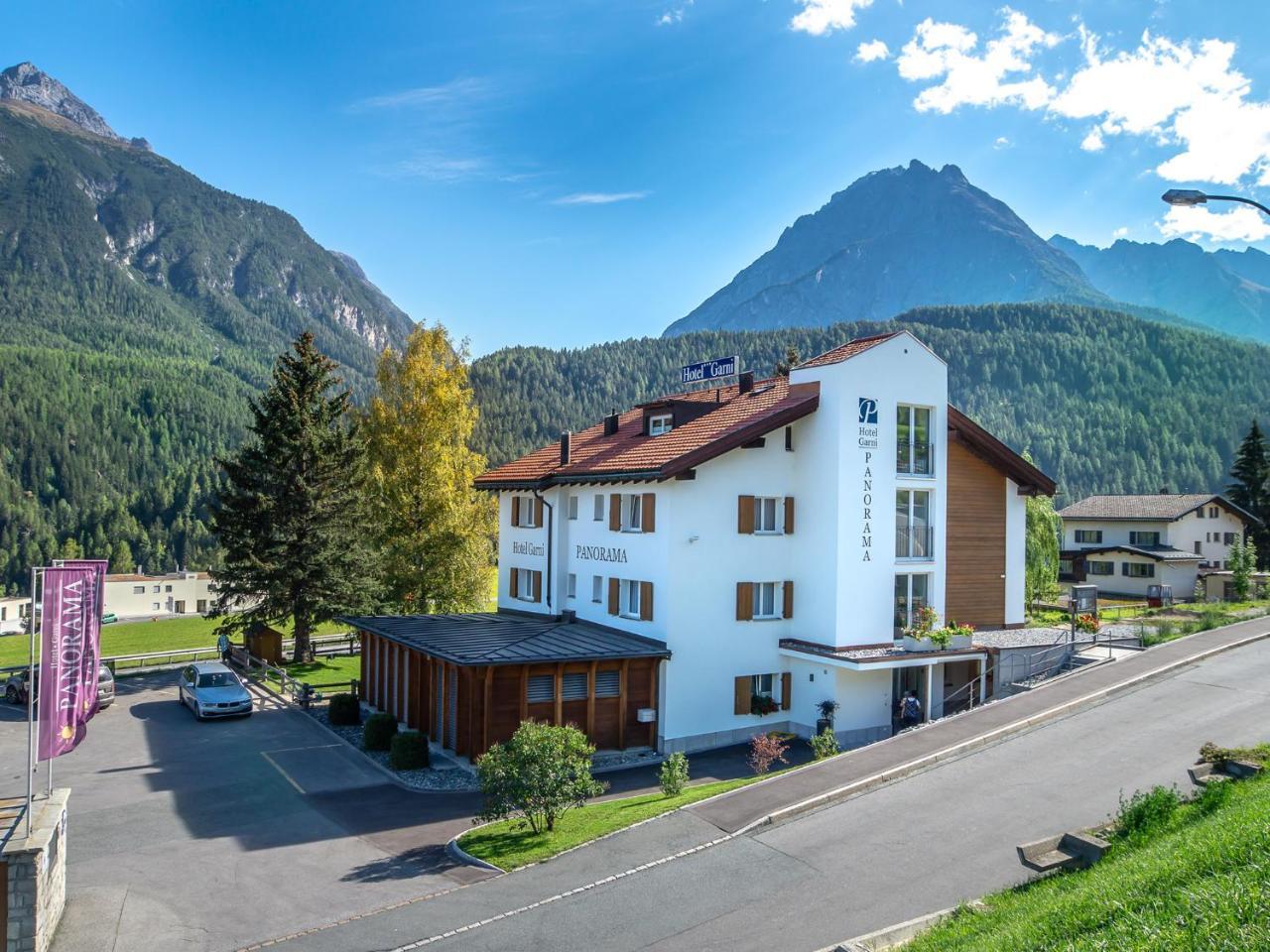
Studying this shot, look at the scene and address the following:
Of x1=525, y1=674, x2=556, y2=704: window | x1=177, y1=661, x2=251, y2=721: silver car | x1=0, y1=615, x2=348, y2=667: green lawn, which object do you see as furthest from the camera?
x1=0, y1=615, x2=348, y2=667: green lawn

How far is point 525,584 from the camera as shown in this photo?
35969 millimetres

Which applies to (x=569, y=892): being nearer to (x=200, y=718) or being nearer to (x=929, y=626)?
(x=929, y=626)

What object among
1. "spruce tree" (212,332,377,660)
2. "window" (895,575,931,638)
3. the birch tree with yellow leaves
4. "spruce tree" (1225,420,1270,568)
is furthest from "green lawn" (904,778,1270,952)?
"spruce tree" (1225,420,1270,568)

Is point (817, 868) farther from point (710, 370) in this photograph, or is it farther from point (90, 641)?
point (710, 370)

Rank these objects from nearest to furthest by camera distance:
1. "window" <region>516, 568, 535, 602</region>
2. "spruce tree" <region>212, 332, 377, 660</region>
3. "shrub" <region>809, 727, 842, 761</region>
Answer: "shrub" <region>809, 727, 842, 761</region> → "window" <region>516, 568, 535, 602</region> → "spruce tree" <region>212, 332, 377, 660</region>

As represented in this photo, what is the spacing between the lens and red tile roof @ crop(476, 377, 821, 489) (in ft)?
88.8

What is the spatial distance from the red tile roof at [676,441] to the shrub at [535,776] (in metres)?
10.2

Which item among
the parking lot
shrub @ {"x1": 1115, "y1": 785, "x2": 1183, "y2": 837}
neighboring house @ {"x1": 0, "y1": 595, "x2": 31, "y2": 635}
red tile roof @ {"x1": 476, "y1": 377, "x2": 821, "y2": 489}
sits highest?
red tile roof @ {"x1": 476, "y1": 377, "x2": 821, "y2": 489}

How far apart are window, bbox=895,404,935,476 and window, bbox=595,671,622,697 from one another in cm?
1121

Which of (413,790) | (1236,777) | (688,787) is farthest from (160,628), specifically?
(1236,777)

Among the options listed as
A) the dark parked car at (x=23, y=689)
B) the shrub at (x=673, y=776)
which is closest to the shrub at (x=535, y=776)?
the shrub at (x=673, y=776)

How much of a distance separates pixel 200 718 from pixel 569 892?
19.8m

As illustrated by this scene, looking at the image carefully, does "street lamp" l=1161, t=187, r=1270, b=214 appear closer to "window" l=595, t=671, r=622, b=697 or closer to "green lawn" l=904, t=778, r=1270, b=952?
"green lawn" l=904, t=778, r=1270, b=952

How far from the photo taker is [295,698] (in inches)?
1308
